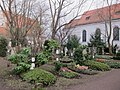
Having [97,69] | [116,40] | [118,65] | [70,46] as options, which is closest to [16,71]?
[97,69]

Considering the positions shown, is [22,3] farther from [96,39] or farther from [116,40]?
[116,40]

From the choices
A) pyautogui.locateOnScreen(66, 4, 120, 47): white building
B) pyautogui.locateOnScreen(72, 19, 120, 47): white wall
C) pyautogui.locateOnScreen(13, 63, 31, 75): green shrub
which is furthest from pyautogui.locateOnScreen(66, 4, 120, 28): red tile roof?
pyautogui.locateOnScreen(13, 63, 31, 75): green shrub

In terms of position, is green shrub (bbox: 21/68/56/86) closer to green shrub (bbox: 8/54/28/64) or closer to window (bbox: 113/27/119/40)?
green shrub (bbox: 8/54/28/64)

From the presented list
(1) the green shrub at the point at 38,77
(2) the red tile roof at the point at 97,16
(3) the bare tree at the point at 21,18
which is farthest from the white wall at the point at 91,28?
(1) the green shrub at the point at 38,77

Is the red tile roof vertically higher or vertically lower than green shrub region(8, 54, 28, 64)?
higher

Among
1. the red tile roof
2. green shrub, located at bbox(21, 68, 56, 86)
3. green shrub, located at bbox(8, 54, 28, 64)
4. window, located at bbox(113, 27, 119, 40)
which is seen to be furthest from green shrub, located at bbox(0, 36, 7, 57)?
window, located at bbox(113, 27, 119, 40)

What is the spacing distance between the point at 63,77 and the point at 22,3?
A: 1471cm

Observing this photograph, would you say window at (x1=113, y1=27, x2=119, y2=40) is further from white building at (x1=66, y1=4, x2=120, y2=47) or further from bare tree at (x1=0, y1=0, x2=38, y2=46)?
bare tree at (x1=0, y1=0, x2=38, y2=46)

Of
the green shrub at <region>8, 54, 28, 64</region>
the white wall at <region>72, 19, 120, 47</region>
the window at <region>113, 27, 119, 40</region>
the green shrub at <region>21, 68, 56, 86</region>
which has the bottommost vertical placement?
the green shrub at <region>21, 68, 56, 86</region>

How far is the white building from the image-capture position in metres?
42.8

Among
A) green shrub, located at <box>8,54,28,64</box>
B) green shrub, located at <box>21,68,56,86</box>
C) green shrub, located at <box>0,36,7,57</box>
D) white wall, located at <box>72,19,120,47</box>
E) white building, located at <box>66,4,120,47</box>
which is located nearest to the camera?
green shrub, located at <box>21,68,56,86</box>

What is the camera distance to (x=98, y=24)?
47344mm

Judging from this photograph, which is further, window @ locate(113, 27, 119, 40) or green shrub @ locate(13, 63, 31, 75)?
window @ locate(113, 27, 119, 40)

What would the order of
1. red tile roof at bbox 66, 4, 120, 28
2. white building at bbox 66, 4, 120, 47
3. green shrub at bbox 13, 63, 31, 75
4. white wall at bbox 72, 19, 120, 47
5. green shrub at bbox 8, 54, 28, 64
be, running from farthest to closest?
white wall at bbox 72, 19, 120, 47, red tile roof at bbox 66, 4, 120, 28, white building at bbox 66, 4, 120, 47, green shrub at bbox 8, 54, 28, 64, green shrub at bbox 13, 63, 31, 75
